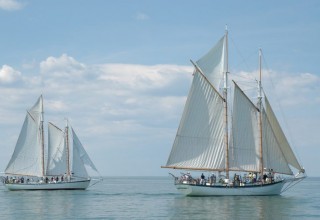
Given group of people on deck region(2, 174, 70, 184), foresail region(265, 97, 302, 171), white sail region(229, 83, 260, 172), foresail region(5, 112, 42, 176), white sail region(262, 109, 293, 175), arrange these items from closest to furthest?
foresail region(265, 97, 302, 171), white sail region(262, 109, 293, 175), white sail region(229, 83, 260, 172), foresail region(5, 112, 42, 176), group of people on deck region(2, 174, 70, 184)

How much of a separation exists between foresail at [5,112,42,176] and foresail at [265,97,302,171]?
47.9 meters

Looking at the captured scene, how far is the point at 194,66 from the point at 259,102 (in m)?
10.6

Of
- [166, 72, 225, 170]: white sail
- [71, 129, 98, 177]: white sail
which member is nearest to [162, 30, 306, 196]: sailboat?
[166, 72, 225, 170]: white sail

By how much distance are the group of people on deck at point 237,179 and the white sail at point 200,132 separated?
199 centimetres

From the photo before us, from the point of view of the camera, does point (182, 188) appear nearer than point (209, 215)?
No

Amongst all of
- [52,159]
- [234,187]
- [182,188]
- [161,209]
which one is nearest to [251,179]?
[234,187]

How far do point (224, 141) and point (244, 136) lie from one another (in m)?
2.76

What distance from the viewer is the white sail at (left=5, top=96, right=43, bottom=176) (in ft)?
356

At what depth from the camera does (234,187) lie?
7994 cm

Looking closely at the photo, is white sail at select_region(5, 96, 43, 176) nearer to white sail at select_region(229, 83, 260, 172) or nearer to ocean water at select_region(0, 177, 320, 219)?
ocean water at select_region(0, 177, 320, 219)

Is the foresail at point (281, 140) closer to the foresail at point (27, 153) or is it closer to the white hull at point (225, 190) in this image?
the white hull at point (225, 190)

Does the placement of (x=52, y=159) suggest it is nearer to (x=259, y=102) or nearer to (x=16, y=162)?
(x=16, y=162)

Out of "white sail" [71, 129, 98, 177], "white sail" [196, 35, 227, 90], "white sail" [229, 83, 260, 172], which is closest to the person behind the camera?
"white sail" [196, 35, 227, 90]

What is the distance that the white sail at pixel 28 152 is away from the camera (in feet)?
356
